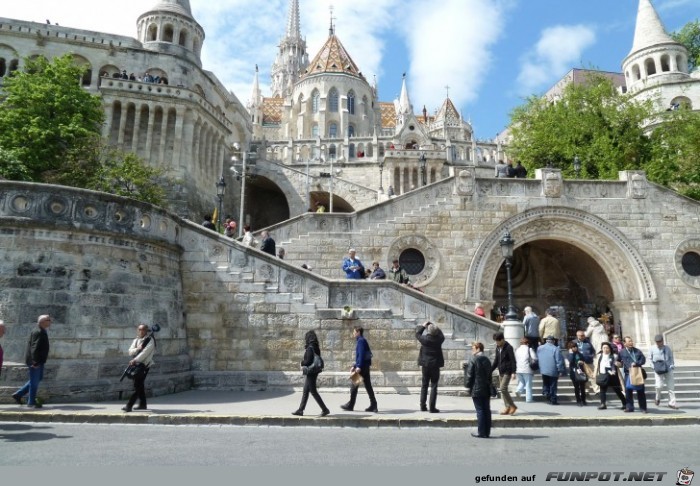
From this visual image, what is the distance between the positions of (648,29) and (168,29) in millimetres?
45554

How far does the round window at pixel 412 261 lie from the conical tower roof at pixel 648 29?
142 ft

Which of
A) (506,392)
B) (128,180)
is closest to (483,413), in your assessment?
(506,392)

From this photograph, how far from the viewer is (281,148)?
44.8 meters

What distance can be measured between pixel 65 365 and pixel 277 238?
8.27 meters

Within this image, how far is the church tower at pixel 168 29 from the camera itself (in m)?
37.7

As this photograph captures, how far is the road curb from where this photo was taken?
300 inches

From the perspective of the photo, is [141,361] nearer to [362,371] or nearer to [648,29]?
[362,371]

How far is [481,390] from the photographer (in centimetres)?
677

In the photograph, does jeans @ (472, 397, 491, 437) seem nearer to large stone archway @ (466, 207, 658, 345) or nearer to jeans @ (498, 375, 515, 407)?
jeans @ (498, 375, 515, 407)

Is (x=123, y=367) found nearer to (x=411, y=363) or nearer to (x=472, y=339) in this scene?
(x=411, y=363)

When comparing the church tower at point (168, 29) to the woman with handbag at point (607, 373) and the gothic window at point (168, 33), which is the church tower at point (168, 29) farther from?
the woman with handbag at point (607, 373)

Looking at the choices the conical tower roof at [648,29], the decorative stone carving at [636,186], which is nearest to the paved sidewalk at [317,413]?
the decorative stone carving at [636,186]

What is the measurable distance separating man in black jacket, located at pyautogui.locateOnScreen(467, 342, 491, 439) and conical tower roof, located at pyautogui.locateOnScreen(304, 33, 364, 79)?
61237 millimetres

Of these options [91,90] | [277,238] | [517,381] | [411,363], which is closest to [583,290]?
[517,381]
